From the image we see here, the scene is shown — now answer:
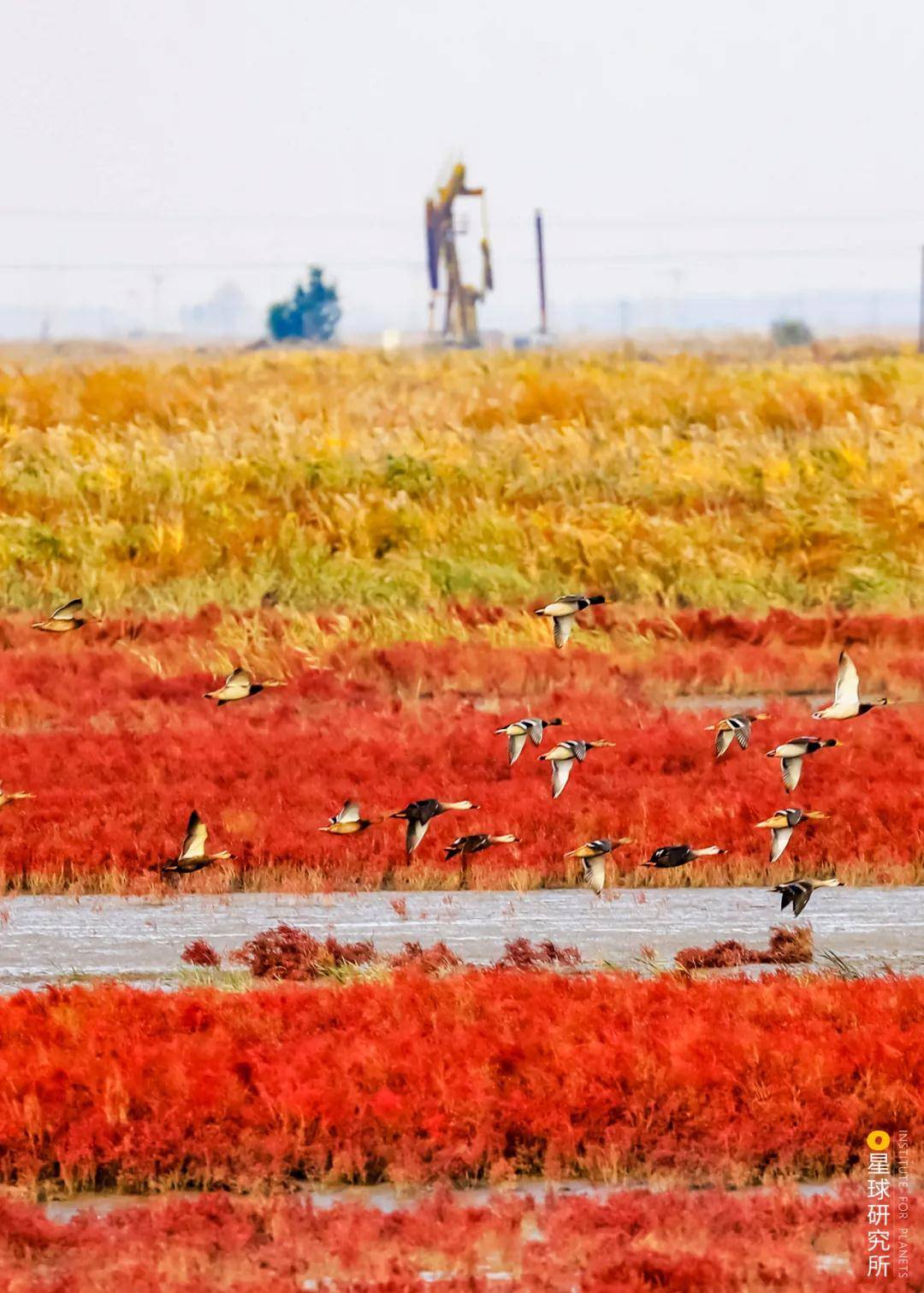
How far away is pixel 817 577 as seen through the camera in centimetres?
3459

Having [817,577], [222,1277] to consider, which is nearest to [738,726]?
[222,1277]

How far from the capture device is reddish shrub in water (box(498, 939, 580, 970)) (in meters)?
12.3

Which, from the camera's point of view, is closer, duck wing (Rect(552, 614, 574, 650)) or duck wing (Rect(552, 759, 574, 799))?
duck wing (Rect(552, 759, 574, 799))

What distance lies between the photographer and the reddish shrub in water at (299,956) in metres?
12.6

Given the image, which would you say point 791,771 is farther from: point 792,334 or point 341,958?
point 792,334

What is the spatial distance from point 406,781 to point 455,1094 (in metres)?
9.40

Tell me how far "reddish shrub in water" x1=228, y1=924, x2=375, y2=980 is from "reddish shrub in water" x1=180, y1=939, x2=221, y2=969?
182 millimetres

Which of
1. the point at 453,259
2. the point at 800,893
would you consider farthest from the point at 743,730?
the point at 453,259

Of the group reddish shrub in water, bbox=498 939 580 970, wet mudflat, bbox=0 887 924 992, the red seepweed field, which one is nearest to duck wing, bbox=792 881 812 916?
the red seepweed field

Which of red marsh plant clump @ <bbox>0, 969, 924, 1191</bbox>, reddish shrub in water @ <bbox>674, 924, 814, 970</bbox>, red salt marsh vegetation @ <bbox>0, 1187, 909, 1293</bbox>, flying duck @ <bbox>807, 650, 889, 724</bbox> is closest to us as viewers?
red salt marsh vegetation @ <bbox>0, 1187, 909, 1293</bbox>

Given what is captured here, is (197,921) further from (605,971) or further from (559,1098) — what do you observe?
(559,1098)

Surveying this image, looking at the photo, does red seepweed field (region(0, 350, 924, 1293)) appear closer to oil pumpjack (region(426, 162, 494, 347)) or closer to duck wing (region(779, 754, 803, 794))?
duck wing (region(779, 754, 803, 794))

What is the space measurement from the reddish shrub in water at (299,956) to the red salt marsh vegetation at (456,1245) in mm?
4245

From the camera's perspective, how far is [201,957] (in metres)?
13.2
